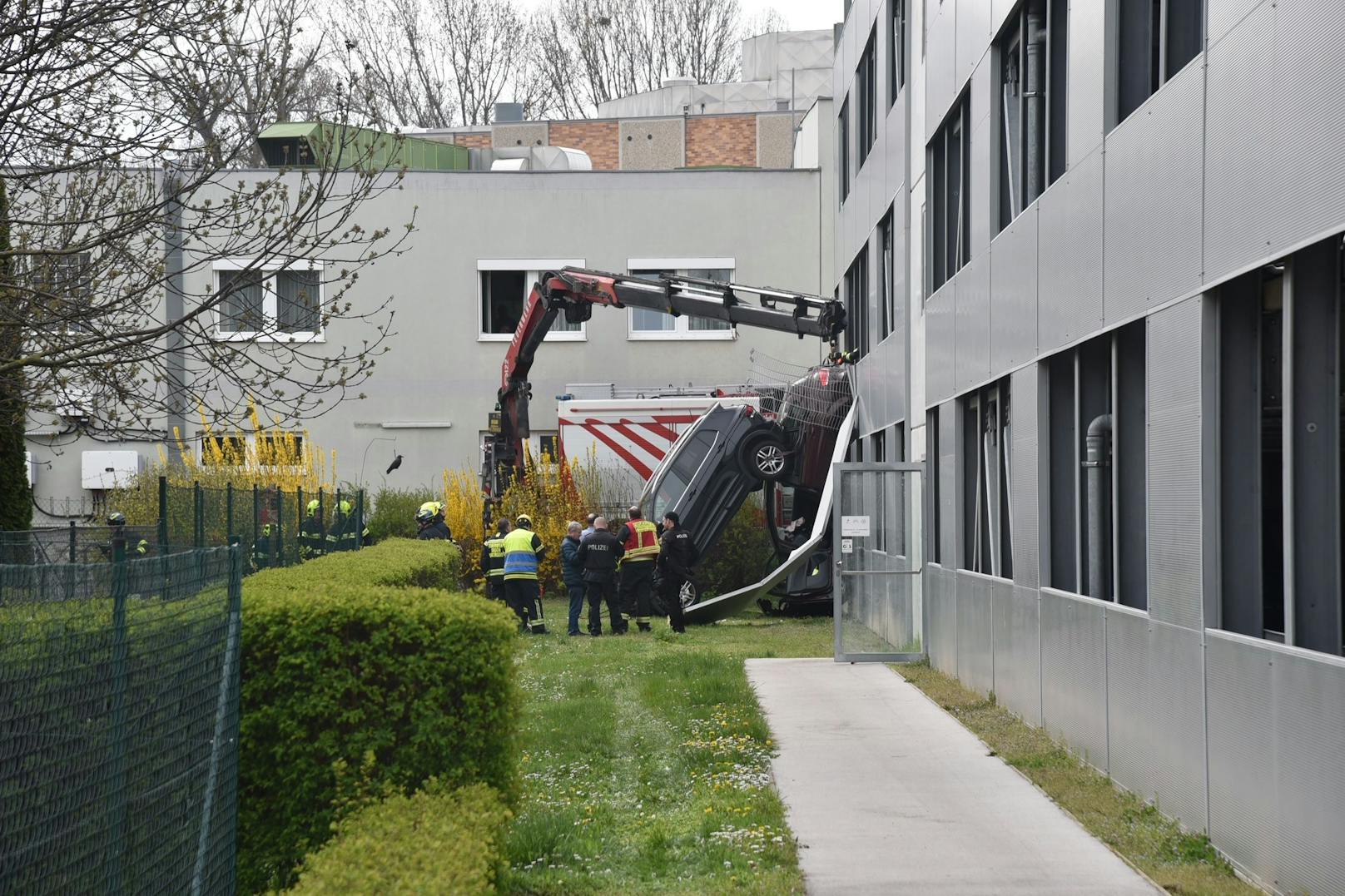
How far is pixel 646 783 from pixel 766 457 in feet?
49.0

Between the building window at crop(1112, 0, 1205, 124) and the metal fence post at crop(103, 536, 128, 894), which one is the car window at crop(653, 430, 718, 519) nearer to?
the building window at crop(1112, 0, 1205, 124)

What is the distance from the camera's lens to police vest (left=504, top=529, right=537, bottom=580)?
2259 centimetres

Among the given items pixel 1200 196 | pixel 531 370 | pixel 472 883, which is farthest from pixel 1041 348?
pixel 531 370

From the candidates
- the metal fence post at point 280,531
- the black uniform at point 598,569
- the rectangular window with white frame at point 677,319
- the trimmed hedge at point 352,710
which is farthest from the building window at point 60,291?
the rectangular window with white frame at point 677,319

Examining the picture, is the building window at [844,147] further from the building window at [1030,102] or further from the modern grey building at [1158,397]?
the building window at [1030,102]

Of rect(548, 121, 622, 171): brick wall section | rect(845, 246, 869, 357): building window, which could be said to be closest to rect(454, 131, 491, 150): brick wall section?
rect(548, 121, 622, 171): brick wall section

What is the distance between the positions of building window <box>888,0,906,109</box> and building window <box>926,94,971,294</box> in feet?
10.4

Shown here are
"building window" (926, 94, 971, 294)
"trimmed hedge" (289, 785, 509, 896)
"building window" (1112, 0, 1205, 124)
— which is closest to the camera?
"trimmed hedge" (289, 785, 509, 896)

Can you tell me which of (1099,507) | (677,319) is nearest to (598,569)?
(1099,507)

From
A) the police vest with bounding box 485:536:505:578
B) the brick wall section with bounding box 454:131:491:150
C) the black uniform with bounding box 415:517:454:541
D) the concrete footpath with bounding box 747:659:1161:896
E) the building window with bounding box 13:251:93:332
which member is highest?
the brick wall section with bounding box 454:131:491:150

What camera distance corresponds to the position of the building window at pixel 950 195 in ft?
52.8

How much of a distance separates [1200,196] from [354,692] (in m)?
5.22

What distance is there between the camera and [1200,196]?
328 inches

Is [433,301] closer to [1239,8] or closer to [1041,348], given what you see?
[1041,348]
